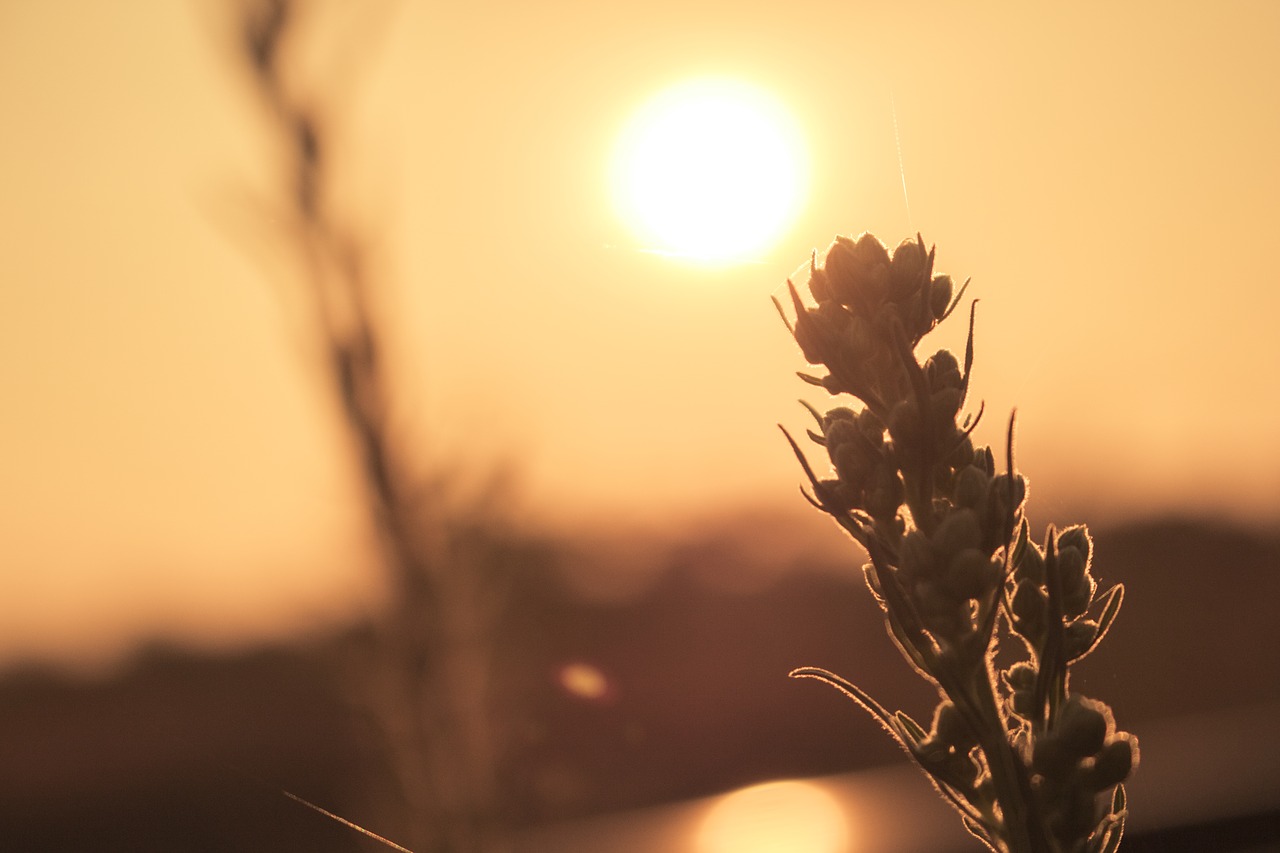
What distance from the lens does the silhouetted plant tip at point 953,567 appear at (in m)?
0.84

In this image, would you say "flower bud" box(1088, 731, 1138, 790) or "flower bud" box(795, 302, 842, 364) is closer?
"flower bud" box(1088, 731, 1138, 790)

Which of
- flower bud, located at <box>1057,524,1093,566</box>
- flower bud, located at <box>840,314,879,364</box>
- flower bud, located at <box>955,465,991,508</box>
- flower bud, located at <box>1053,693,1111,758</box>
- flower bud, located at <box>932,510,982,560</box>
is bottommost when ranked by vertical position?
flower bud, located at <box>1053,693,1111,758</box>

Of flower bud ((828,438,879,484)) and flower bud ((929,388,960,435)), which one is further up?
flower bud ((929,388,960,435))

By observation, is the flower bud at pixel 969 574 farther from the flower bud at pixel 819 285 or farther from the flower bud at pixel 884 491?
the flower bud at pixel 819 285

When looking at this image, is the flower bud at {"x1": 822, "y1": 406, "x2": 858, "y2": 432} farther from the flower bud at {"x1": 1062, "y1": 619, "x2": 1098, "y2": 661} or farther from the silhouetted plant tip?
the flower bud at {"x1": 1062, "y1": 619, "x2": 1098, "y2": 661}

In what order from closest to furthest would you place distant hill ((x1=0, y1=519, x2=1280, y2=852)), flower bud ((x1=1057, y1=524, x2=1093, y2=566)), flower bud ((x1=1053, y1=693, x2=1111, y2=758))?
flower bud ((x1=1053, y1=693, x2=1111, y2=758)), flower bud ((x1=1057, y1=524, x2=1093, y2=566)), distant hill ((x1=0, y1=519, x2=1280, y2=852))

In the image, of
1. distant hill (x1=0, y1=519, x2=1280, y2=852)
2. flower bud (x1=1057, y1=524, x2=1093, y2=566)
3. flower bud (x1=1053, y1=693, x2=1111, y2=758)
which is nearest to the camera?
flower bud (x1=1053, y1=693, x2=1111, y2=758)

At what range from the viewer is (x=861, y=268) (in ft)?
3.20

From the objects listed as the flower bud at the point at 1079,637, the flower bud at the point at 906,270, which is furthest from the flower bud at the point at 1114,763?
the flower bud at the point at 906,270

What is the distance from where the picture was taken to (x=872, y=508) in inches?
36.4

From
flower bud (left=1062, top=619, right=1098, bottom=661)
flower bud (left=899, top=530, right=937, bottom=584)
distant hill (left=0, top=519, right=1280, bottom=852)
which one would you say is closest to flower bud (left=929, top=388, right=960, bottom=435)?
flower bud (left=899, top=530, right=937, bottom=584)

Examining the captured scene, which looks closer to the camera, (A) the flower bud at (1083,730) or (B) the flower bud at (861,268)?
(A) the flower bud at (1083,730)

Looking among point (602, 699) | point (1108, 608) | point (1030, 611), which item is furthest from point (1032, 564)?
point (602, 699)

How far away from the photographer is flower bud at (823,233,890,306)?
974 mm
